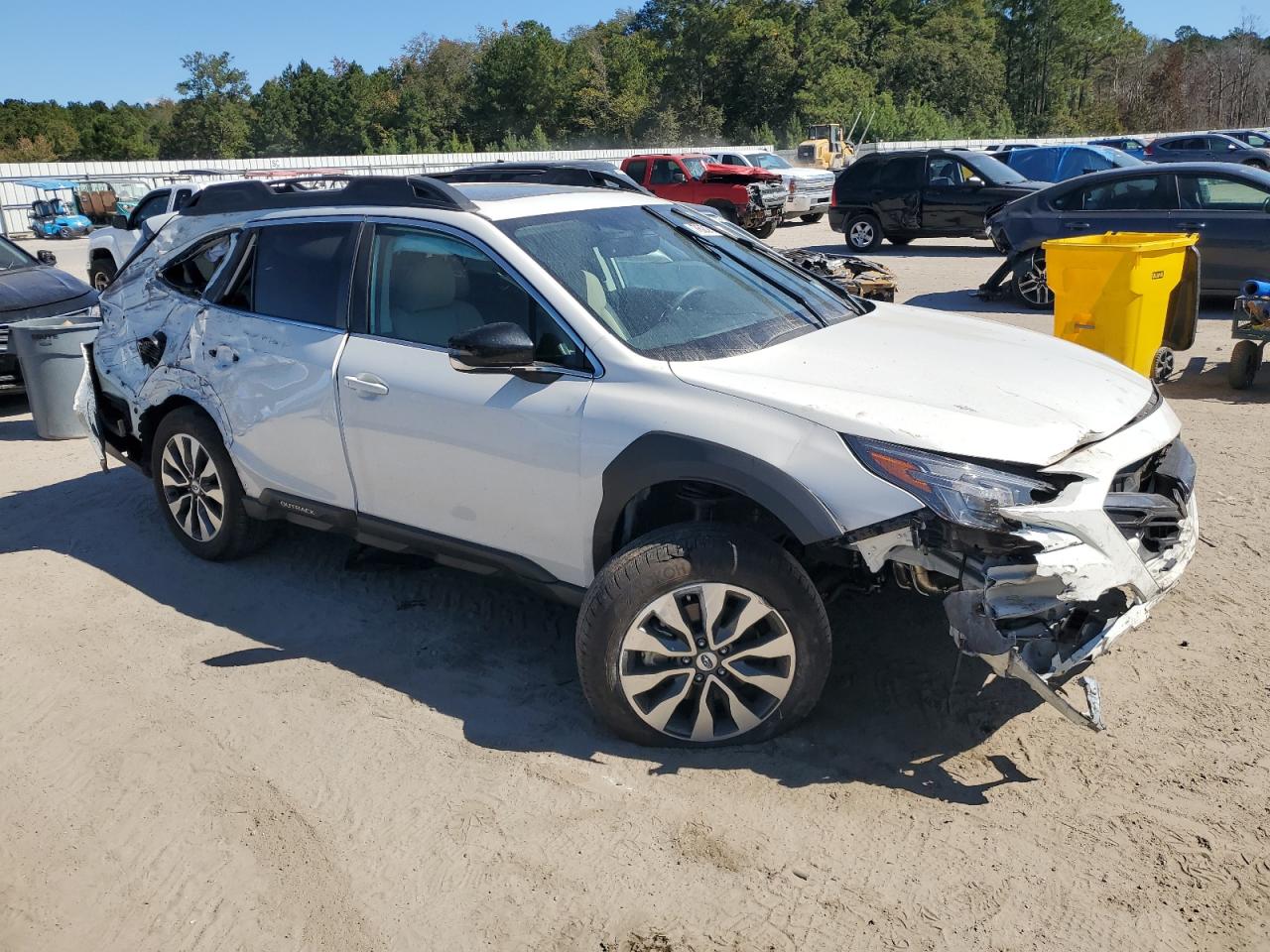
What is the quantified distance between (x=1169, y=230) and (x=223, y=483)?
10.2 meters

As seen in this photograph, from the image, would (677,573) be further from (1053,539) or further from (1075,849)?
(1075,849)

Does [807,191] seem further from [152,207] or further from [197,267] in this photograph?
[197,267]

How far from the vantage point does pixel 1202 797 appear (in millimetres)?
3203

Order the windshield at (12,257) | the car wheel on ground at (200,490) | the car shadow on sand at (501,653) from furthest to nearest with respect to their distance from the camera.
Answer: the windshield at (12,257), the car wheel on ground at (200,490), the car shadow on sand at (501,653)

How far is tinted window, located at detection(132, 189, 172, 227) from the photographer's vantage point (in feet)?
52.0

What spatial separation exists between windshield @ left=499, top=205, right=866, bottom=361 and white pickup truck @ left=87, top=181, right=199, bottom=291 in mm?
13140

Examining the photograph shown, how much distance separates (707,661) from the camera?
3459mm

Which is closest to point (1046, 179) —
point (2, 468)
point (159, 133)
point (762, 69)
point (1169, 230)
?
point (1169, 230)

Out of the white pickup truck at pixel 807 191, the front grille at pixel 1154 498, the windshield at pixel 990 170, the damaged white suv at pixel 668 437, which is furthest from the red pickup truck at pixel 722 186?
the front grille at pixel 1154 498

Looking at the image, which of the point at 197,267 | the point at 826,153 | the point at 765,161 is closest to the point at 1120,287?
the point at 197,267

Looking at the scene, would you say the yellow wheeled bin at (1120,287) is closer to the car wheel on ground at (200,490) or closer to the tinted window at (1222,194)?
the tinted window at (1222,194)

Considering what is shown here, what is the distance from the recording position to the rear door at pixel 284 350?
4523 mm

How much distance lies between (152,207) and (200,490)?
12.6 meters

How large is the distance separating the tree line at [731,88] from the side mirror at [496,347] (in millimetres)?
56613
